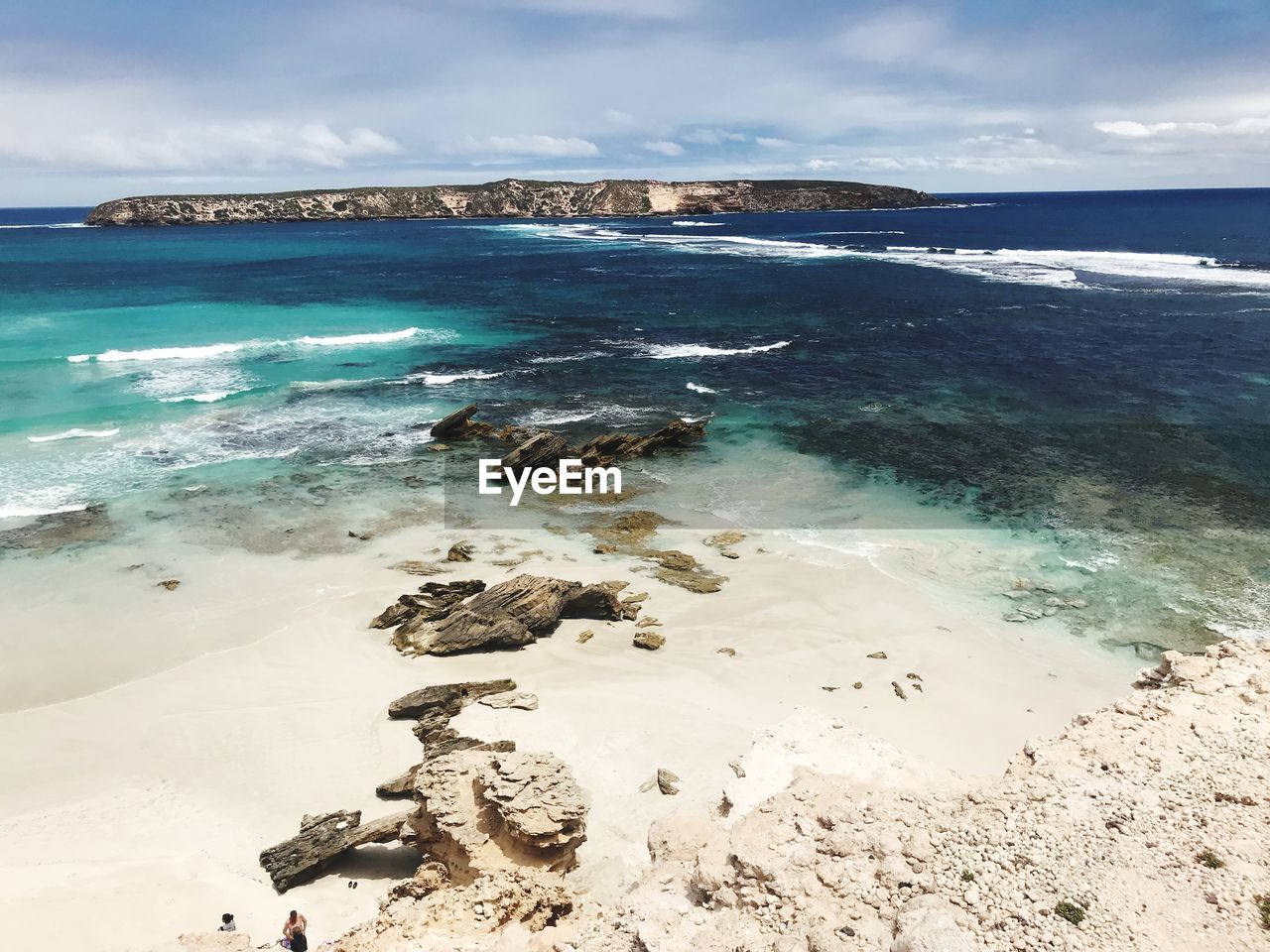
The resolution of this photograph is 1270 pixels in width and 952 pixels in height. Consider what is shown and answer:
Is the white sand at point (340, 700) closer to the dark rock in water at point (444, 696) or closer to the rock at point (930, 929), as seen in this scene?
the dark rock in water at point (444, 696)

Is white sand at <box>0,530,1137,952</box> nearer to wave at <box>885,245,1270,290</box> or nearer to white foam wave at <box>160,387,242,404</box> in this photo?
white foam wave at <box>160,387,242,404</box>

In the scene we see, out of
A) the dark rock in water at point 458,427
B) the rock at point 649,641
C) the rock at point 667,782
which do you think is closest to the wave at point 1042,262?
the dark rock in water at point 458,427

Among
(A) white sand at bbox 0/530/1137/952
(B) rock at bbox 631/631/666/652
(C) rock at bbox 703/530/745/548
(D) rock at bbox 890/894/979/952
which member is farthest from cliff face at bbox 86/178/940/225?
(D) rock at bbox 890/894/979/952

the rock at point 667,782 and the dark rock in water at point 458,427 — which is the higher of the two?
the dark rock in water at point 458,427

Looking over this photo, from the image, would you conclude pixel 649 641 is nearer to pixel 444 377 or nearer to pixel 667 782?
pixel 667 782

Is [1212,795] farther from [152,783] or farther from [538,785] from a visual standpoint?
[152,783]

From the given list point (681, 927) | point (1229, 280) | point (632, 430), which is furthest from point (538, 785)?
point (1229, 280)
